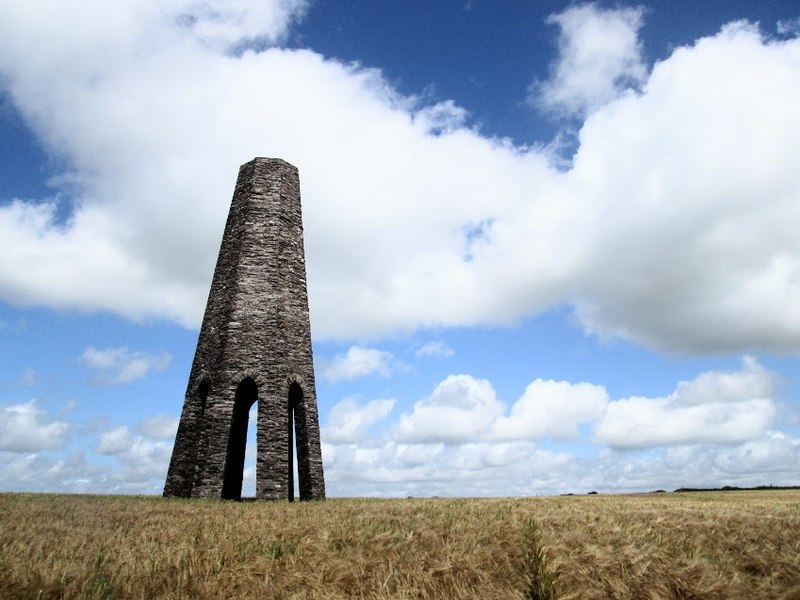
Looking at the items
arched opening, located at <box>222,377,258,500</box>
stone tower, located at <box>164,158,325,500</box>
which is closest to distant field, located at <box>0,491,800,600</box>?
stone tower, located at <box>164,158,325,500</box>

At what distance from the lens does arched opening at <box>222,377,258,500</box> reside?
23031 millimetres

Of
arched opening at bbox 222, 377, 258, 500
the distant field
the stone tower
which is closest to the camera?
the distant field

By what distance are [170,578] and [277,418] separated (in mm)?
15175

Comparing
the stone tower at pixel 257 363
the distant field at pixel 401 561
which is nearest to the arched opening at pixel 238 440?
the stone tower at pixel 257 363

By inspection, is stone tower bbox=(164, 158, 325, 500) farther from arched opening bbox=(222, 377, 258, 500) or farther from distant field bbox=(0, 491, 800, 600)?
distant field bbox=(0, 491, 800, 600)

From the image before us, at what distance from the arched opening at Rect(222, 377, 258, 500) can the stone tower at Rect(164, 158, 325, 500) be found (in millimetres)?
40

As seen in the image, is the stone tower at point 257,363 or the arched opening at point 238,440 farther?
the arched opening at point 238,440

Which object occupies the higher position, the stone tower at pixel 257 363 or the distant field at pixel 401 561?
the stone tower at pixel 257 363

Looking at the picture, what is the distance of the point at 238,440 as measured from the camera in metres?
23.9

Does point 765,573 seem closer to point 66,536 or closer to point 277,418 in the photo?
point 66,536

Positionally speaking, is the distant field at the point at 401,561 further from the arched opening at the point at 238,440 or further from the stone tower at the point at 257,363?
the arched opening at the point at 238,440

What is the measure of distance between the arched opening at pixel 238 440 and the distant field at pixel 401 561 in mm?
13178

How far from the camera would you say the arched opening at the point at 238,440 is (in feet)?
75.6

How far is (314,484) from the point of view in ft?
71.7
